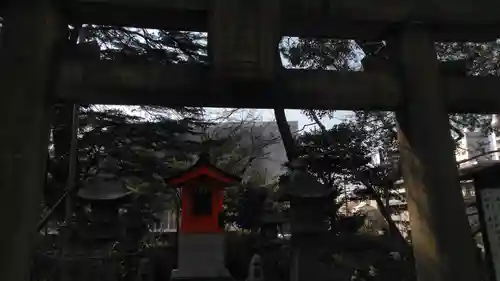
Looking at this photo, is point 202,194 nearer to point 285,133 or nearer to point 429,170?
point 285,133

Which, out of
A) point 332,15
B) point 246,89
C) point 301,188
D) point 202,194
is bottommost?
point 301,188

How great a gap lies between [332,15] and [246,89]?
0.86m

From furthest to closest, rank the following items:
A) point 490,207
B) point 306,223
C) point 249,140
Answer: point 249,140
point 306,223
point 490,207

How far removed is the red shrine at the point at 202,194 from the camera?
7.57 meters

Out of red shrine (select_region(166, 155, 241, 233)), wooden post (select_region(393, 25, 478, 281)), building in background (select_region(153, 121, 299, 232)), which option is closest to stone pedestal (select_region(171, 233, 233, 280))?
red shrine (select_region(166, 155, 241, 233))

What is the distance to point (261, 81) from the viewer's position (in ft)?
9.27

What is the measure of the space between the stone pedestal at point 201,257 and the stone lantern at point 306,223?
2105 mm

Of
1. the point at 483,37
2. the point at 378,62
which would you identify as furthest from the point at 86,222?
the point at 483,37

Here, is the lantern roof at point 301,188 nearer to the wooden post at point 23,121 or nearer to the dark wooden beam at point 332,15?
the dark wooden beam at point 332,15

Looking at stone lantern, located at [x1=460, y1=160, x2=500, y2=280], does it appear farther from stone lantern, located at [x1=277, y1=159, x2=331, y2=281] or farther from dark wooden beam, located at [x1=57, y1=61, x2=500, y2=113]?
stone lantern, located at [x1=277, y1=159, x2=331, y2=281]

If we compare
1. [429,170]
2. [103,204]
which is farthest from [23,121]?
[103,204]

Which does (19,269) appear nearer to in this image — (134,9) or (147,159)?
(134,9)

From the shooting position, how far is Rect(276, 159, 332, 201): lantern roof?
221 inches

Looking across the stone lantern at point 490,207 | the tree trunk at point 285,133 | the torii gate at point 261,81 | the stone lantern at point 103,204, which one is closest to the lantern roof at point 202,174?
the stone lantern at point 103,204
